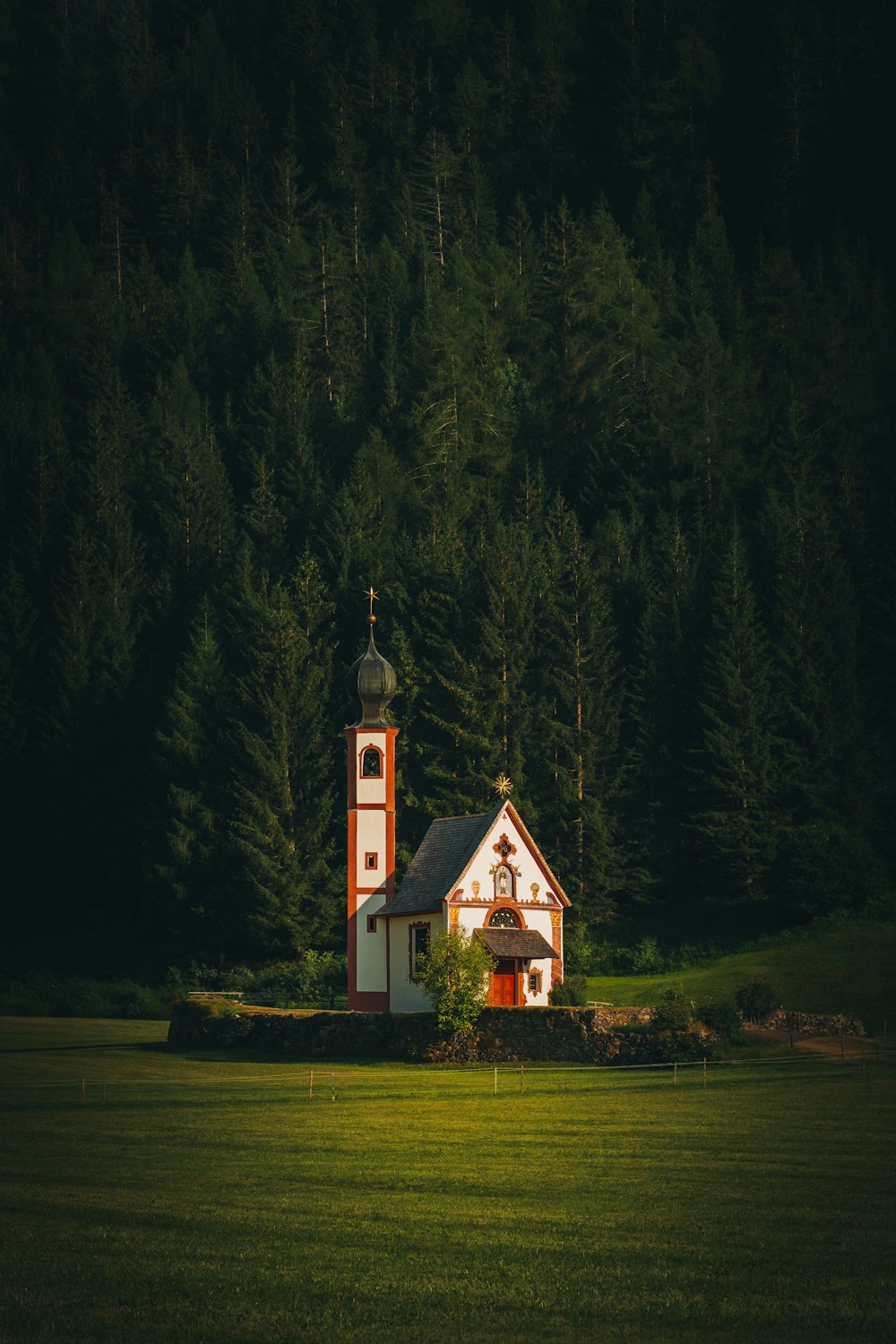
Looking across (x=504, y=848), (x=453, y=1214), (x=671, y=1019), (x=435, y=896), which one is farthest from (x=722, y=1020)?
(x=453, y=1214)

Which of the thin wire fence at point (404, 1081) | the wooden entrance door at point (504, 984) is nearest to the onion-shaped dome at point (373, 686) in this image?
the wooden entrance door at point (504, 984)

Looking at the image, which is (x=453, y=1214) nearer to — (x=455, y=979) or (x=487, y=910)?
(x=455, y=979)

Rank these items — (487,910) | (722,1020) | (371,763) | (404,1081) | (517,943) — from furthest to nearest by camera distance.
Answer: (371,763) < (487,910) < (517,943) < (722,1020) < (404,1081)

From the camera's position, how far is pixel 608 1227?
21.8 meters

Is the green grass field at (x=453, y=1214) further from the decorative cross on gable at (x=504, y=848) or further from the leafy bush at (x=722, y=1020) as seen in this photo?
the decorative cross on gable at (x=504, y=848)

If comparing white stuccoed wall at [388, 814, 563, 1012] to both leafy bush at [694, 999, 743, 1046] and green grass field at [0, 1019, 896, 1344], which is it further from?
green grass field at [0, 1019, 896, 1344]

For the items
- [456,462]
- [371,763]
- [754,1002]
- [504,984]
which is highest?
[456,462]

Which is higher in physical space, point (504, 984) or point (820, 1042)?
point (504, 984)

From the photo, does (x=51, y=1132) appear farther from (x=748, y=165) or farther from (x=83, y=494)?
(x=748, y=165)

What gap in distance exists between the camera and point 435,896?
5978cm

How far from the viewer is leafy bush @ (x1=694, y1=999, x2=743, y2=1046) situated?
156 feet

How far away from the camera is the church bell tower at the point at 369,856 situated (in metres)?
62.1

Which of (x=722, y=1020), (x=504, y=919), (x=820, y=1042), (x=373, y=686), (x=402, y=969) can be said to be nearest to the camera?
(x=722, y=1020)

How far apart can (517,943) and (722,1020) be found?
12409 mm
